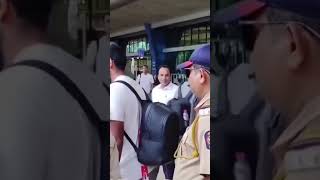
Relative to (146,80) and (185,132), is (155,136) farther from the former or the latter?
(146,80)

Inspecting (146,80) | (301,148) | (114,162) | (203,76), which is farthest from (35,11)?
(146,80)

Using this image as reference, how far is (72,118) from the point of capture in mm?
1858

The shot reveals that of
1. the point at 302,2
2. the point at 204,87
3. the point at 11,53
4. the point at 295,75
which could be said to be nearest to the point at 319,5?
the point at 302,2

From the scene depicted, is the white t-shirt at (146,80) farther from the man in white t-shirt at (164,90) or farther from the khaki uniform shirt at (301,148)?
the khaki uniform shirt at (301,148)

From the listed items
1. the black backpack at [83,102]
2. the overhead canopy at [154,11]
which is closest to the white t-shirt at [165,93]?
the overhead canopy at [154,11]

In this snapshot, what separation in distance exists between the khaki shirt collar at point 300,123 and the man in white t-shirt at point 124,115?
1733mm

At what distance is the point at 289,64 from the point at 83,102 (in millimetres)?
721

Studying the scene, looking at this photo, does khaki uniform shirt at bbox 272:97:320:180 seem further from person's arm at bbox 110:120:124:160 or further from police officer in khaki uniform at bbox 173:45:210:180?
person's arm at bbox 110:120:124:160

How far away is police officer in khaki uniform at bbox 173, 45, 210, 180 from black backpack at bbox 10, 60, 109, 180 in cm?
82

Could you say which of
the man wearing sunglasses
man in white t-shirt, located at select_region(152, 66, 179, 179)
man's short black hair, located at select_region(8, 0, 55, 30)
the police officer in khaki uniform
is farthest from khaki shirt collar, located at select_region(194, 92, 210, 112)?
man in white t-shirt, located at select_region(152, 66, 179, 179)

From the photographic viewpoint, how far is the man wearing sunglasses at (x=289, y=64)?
1.73 metres

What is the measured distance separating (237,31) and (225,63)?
0.39ft

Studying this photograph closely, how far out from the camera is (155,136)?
361 cm

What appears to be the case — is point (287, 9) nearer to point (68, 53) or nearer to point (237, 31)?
point (237, 31)
